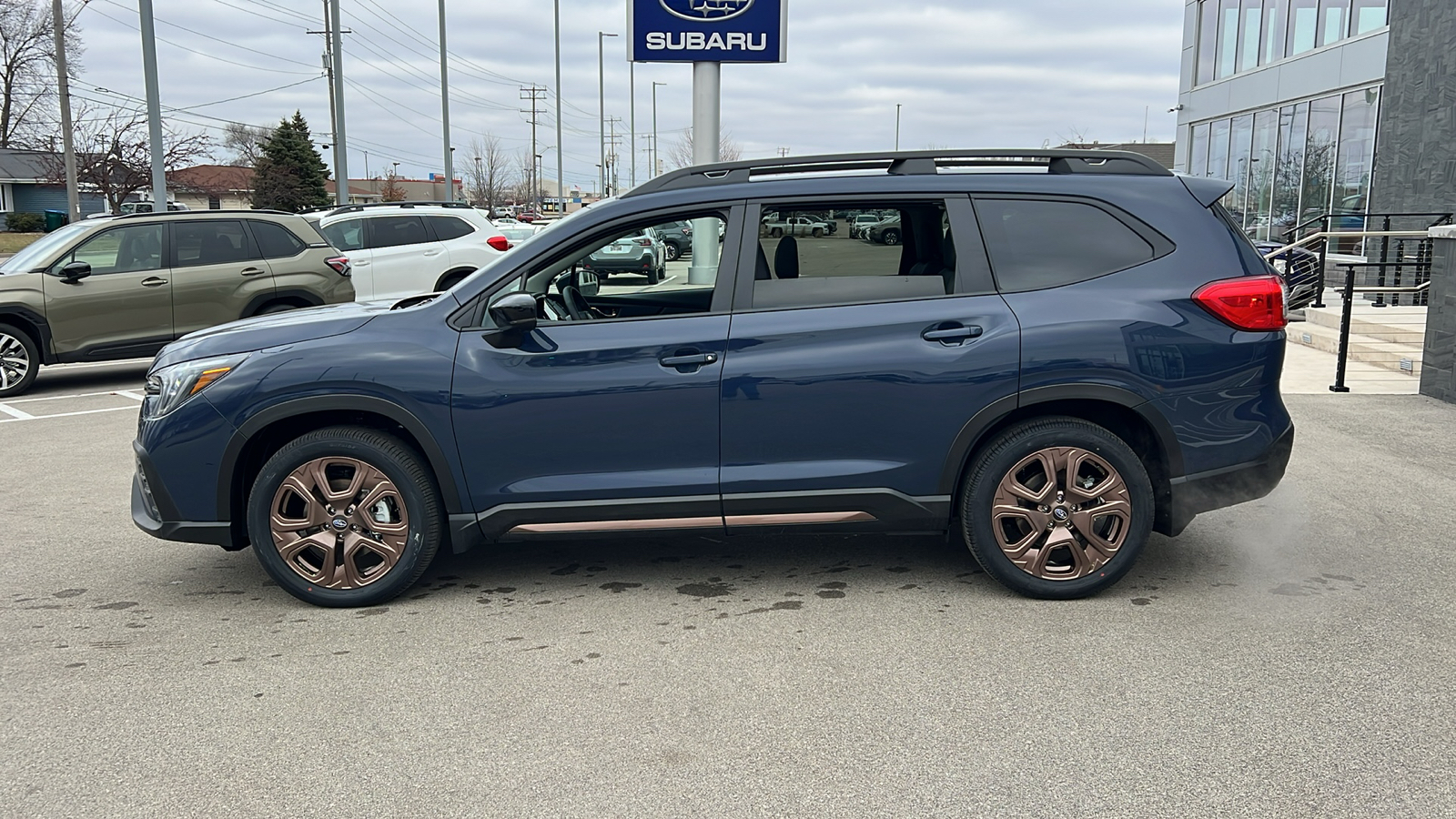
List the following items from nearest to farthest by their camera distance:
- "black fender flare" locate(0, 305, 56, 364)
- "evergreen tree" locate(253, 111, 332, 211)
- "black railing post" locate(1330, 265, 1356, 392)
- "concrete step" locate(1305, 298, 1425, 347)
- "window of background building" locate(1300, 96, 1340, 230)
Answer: "black railing post" locate(1330, 265, 1356, 392) < "black fender flare" locate(0, 305, 56, 364) < "concrete step" locate(1305, 298, 1425, 347) < "window of background building" locate(1300, 96, 1340, 230) < "evergreen tree" locate(253, 111, 332, 211)

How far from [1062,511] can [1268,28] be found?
964 inches

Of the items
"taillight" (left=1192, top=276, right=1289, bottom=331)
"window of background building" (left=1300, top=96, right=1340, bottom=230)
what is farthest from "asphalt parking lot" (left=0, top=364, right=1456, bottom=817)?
"window of background building" (left=1300, top=96, right=1340, bottom=230)

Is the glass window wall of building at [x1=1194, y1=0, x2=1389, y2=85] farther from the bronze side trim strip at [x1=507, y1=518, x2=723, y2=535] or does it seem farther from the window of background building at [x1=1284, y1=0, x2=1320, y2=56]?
the bronze side trim strip at [x1=507, y1=518, x2=723, y2=535]

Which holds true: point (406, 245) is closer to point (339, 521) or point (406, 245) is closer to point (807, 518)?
point (339, 521)

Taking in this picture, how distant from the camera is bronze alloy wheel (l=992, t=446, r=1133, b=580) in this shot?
15.5 feet

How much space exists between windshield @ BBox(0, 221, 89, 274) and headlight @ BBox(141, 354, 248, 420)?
7.89m

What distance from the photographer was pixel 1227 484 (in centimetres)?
476

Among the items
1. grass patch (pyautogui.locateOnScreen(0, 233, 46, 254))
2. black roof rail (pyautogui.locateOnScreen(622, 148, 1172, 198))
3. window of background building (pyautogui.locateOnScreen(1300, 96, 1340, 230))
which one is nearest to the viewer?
black roof rail (pyautogui.locateOnScreen(622, 148, 1172, 198))

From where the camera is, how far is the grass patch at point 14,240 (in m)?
45.7

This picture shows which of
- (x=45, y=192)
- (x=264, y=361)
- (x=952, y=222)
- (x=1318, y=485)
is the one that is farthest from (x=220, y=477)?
(x=45, y=192)

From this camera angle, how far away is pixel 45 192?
73.9 m

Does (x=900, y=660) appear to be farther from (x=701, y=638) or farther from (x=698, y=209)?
(x=698, y=209)

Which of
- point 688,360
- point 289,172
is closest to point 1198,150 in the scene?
point 688,360

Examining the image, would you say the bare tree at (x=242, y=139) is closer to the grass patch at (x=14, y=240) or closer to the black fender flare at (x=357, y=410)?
the grass patch at (x=14, y=240)
